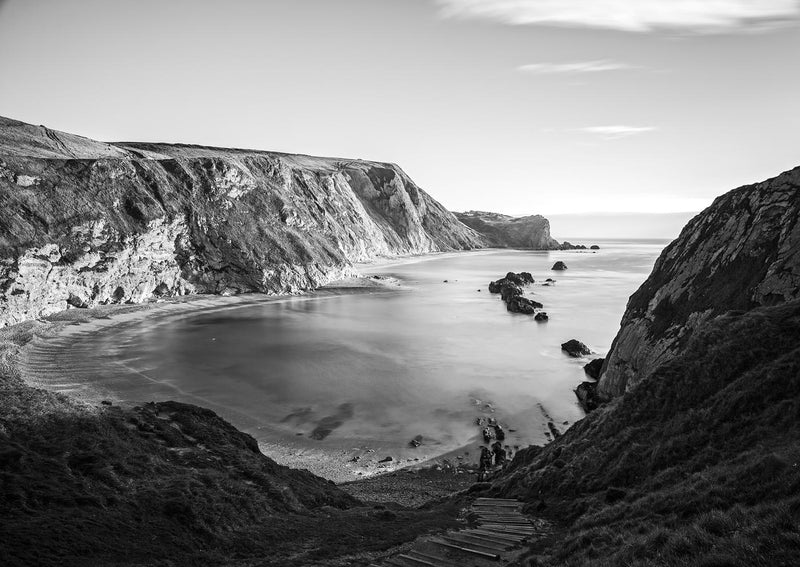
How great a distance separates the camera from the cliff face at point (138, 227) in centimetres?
4916

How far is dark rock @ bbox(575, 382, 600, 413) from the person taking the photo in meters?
30.4

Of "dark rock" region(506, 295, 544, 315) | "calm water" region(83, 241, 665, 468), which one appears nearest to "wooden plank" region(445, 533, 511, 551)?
"calm water" region(83, 241, 665, 468)

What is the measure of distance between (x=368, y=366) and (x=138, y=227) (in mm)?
43977

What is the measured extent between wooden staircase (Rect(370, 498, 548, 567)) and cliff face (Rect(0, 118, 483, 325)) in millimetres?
48708

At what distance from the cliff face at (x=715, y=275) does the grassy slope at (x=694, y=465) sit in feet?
23.0

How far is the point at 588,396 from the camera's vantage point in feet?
104

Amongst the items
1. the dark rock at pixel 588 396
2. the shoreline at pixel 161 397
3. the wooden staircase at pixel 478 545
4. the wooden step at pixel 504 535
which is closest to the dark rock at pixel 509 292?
the dark rock at pixel 588 396

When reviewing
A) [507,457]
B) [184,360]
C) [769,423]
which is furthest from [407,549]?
[184,360]

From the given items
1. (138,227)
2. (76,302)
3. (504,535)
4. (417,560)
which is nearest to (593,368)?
(504,535)

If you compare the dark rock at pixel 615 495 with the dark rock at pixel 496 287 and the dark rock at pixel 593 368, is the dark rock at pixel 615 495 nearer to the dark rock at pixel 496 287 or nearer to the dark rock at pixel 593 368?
the dark rock at pixel 593 368

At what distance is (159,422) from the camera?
16188 millimetres

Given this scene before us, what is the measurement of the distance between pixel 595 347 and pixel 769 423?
A: 37.6 m

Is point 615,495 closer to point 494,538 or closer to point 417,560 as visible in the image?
point 494,538

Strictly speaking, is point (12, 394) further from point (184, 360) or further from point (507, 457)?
point (184, 360)
